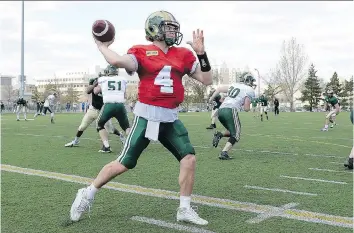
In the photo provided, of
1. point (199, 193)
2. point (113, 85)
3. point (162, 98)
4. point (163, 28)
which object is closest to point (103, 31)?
point (163, 28)

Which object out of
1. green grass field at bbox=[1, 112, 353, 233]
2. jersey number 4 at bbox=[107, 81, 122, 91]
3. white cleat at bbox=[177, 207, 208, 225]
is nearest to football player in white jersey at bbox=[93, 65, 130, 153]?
jersey number 4 at bbox=[107, 81, 122, 91]

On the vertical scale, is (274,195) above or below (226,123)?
below

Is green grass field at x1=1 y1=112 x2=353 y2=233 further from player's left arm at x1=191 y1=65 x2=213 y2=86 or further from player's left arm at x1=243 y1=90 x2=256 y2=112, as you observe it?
player's left arm at x1=191 y1=65 x2=213 y2=86

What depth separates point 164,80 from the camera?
4.43 metres

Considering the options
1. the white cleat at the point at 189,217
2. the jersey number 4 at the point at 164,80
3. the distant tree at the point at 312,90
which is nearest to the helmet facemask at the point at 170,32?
the jersey number 4 at the point at 164,80

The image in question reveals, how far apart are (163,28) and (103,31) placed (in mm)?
585

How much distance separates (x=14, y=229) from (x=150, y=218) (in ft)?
4.24

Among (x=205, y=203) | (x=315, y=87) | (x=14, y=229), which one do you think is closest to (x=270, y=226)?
(x=205, y=203)

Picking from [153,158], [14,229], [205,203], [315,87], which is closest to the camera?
[14,229]

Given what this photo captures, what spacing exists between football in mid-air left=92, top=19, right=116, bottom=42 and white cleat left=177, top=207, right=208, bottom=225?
1.83m

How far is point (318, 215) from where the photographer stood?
182 inches

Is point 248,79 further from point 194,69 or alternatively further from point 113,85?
point 194,69

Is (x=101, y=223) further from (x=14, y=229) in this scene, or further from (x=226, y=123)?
(x=226, y=123)

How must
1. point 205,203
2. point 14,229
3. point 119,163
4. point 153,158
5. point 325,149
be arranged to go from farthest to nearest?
point 325,149 → point 153,158 → point 205,203 → point 119,163 → point 14,229
